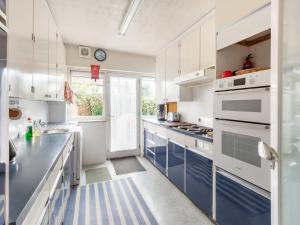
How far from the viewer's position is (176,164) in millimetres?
2416

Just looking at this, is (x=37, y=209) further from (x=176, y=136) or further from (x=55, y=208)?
(x=176, y=136)

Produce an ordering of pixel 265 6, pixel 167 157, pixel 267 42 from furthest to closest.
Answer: pixel 167 157 → pixel 267 42 → pixel 265 6

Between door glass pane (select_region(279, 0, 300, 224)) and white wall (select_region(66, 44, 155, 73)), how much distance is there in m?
3.23

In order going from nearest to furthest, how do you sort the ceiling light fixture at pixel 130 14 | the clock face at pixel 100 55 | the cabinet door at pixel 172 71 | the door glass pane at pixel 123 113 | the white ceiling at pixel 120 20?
the ceiling light fixture at pixel 130 14 → the white ceiling at pixel 120 20 → the cabinet door at pixel 172 71 → the clock face at pixel 100 55 → the door glass pane at pixel 123 113

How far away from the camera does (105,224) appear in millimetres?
1737

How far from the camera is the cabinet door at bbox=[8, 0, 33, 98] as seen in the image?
1055 mm

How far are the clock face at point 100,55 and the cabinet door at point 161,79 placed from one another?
117 centimetres

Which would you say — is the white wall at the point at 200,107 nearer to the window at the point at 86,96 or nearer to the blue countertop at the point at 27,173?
the window at the point at 86,96

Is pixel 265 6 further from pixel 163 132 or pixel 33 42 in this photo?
pixel 163 132

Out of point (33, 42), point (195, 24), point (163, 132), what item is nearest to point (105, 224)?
point (163, 132)

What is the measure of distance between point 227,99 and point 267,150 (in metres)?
0.74

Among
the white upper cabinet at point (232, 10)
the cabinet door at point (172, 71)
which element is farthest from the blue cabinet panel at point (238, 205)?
the cabinet door at point (172, 71)

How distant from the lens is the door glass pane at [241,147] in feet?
4.11

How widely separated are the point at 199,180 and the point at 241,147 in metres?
0.75
